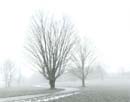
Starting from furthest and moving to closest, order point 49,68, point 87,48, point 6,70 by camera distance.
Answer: point 6,70 < point 87,48 < point 49,68

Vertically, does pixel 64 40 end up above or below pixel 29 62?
above

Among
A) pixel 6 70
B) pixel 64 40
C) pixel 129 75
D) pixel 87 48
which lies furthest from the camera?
pixel 129 75

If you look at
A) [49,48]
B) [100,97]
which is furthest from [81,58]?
[100,97]

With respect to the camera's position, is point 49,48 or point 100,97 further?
point 49,48

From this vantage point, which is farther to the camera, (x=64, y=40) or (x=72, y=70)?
(x=72, y=70)

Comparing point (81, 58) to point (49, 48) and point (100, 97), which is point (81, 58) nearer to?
point (49, 48)

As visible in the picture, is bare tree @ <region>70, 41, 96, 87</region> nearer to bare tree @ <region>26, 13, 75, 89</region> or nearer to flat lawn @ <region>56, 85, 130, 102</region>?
bare tree @ <region>26, 13, 75, 89</region>

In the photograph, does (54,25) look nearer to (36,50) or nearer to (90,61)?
(36,50)

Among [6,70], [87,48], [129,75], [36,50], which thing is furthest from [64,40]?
[129,75]

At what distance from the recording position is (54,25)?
36812 mm

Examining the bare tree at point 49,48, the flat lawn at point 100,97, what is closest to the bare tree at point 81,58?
the bare tree at point 49,48

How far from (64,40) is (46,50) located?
432 centimetres

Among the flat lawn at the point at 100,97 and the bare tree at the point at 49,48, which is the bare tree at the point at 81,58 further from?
the flat lawn at the point at 100,97

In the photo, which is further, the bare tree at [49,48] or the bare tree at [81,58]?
the bare tree at [81,58]
